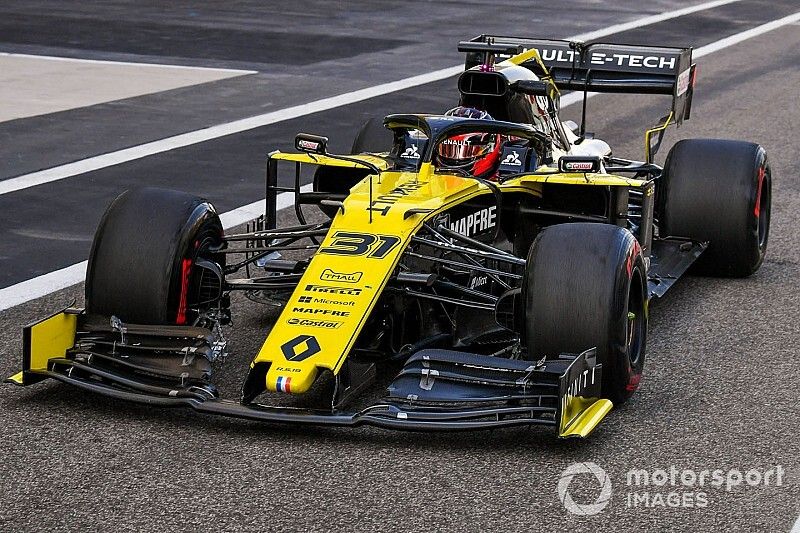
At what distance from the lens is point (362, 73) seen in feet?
59.6

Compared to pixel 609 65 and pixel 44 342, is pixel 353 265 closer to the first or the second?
pixel 44 342

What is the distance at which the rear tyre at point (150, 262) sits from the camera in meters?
6.47

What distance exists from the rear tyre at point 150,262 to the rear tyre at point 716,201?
10.8ft

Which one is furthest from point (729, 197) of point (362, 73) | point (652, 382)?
point (362, 73)

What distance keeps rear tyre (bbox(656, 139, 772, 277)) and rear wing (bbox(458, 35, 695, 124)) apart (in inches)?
45.0

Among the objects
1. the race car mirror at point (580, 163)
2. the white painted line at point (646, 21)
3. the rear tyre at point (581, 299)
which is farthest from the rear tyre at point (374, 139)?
the white painted line at point (646, 21)

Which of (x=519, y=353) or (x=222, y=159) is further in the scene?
(x=222, y=159)

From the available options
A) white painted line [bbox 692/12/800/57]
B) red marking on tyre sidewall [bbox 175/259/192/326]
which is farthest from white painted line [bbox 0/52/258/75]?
red marking on tyre sidewall [bbox 175/259/192/326]

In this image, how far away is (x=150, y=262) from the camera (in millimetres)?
6484

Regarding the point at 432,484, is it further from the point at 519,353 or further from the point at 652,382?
the point at 652,382

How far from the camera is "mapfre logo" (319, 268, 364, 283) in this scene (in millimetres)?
6305

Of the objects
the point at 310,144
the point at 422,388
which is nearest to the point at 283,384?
the point at 422,388

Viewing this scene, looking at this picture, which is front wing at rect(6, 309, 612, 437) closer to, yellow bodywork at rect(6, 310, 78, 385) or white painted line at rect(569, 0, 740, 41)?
yellow bodywork at rect(6, 310, 78, 385)

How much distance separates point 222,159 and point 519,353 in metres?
6.82
